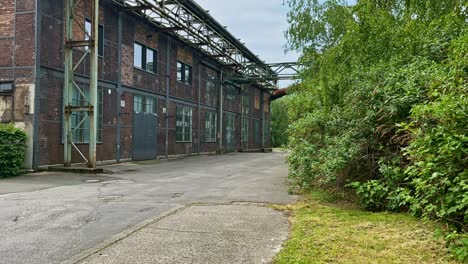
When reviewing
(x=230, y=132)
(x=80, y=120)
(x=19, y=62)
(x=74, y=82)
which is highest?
(x=19, y=62)

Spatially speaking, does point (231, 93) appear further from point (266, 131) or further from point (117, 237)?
point (117, 237)

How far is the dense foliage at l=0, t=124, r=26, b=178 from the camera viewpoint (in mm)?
12734

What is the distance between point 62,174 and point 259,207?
889cm

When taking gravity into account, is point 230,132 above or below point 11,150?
above

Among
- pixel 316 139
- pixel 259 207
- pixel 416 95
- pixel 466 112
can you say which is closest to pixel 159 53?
pixel 316 139

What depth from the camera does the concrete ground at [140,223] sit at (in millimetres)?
4637

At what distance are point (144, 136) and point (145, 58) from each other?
427 cm

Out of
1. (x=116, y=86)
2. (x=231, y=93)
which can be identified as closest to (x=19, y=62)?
(x=116, y=86)

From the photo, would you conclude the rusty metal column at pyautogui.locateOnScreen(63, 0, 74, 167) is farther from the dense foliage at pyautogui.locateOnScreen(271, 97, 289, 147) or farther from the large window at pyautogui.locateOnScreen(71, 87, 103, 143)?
the dense foliage at pyautogui.locateOnScreen(271, 97, 289, 147)

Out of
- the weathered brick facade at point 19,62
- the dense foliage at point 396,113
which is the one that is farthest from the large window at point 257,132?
the dense foliage at point 396,113

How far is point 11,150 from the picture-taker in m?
13.0

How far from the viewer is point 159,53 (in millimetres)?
23188

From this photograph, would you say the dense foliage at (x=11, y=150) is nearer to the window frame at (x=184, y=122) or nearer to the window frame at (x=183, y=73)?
the window frame at (x=184, y=122)

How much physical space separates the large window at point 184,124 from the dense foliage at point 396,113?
608 inches
